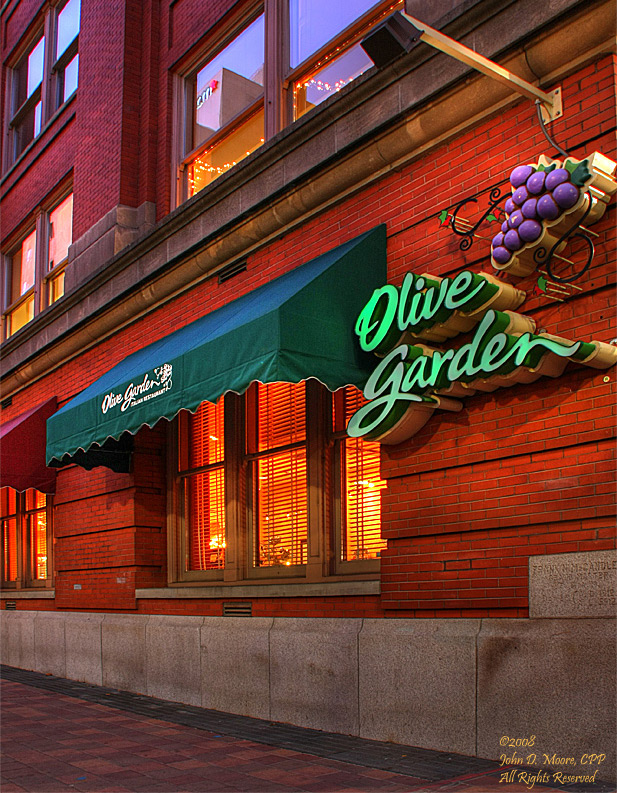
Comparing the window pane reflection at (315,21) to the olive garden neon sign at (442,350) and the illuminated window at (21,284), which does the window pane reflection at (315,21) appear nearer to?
the olive garden neon sign at (442,350)

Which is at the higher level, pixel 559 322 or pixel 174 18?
pixel 174 18

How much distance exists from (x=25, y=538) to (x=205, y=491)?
701 cm

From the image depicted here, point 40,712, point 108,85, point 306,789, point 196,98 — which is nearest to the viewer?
point 306,789

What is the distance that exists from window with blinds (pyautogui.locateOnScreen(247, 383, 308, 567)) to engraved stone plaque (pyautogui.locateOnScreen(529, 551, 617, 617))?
11.7ft

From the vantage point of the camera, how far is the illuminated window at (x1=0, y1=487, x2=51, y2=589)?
16.2 meters

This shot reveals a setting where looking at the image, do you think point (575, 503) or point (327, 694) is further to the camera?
point (327, 694)

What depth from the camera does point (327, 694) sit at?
8156mm

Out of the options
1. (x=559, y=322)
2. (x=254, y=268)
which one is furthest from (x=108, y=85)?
(x=559, y=322)

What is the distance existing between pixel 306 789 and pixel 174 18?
11.5 metres

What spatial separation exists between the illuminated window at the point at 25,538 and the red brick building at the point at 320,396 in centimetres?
45

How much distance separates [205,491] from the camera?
11617 mm

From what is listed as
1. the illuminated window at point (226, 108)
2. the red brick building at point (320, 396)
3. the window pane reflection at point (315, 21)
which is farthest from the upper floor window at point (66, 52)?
the window pane reflection at point (315, 21)

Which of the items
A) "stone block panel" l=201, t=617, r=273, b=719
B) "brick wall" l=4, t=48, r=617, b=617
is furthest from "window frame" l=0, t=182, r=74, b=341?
"stone block panel" l=201, t=617, r=273, b=719

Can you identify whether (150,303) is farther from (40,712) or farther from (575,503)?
(575,503)
